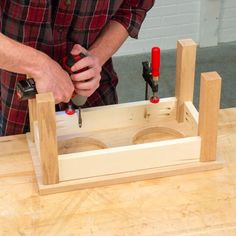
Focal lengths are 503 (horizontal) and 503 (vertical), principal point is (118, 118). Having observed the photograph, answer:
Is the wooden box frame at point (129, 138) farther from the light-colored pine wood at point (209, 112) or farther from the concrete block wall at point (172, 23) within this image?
the concrete block wall at point (172, 23)

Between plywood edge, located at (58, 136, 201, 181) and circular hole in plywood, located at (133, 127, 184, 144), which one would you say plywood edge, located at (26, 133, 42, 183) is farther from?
circular hole in plywood, located at (133, 127, 184, 144)

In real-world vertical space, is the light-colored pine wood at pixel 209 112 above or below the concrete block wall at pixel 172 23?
above

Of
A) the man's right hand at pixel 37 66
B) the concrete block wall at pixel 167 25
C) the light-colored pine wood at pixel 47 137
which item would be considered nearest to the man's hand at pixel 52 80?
the man's right hand at pixel 37 66

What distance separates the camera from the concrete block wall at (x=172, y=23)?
334 cm

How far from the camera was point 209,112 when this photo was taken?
109 cm

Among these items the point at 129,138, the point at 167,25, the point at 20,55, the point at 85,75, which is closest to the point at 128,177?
the point at 129,138

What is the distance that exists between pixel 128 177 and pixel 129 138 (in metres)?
0.15

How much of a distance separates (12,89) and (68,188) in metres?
0.40

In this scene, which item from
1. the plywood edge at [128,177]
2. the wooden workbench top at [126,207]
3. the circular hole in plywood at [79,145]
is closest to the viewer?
the wooden workbench top at [126,207]

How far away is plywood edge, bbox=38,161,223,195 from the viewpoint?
1.06 metres

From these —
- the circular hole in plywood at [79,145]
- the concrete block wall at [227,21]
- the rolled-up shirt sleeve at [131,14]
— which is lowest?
the concrete block wall at [227,21]

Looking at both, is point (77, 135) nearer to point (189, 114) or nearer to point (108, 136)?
point (108, 136)

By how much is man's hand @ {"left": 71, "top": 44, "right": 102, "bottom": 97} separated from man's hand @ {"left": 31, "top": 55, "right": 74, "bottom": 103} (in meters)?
0.04

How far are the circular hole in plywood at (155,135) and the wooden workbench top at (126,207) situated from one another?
14cm
